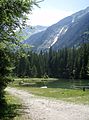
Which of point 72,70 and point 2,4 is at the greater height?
point 2,4

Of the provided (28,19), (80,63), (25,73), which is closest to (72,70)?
(80,63)

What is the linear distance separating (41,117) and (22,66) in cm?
17253

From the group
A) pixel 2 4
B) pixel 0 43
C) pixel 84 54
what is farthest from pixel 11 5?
pixel 84 54

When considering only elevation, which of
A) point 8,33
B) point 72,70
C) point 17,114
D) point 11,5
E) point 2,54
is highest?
point 11,5

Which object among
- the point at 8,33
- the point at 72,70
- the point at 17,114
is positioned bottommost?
the point at 72,70

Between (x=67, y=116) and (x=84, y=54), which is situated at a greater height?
(x=67, y=116)

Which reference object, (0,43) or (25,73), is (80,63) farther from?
(0,43)

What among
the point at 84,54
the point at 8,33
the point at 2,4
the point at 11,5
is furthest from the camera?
the point at 84,54

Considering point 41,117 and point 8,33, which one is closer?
point 41,117

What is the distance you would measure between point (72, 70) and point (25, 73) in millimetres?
28670

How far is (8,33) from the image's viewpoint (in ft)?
89.9

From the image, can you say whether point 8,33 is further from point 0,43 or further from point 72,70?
point 72,70

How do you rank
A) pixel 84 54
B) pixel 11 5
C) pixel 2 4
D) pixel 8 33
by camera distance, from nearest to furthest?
pixel 2 4, pixel 11 5, pixel 8 33, pixel 84 54

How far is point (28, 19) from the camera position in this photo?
28078 millimetres
